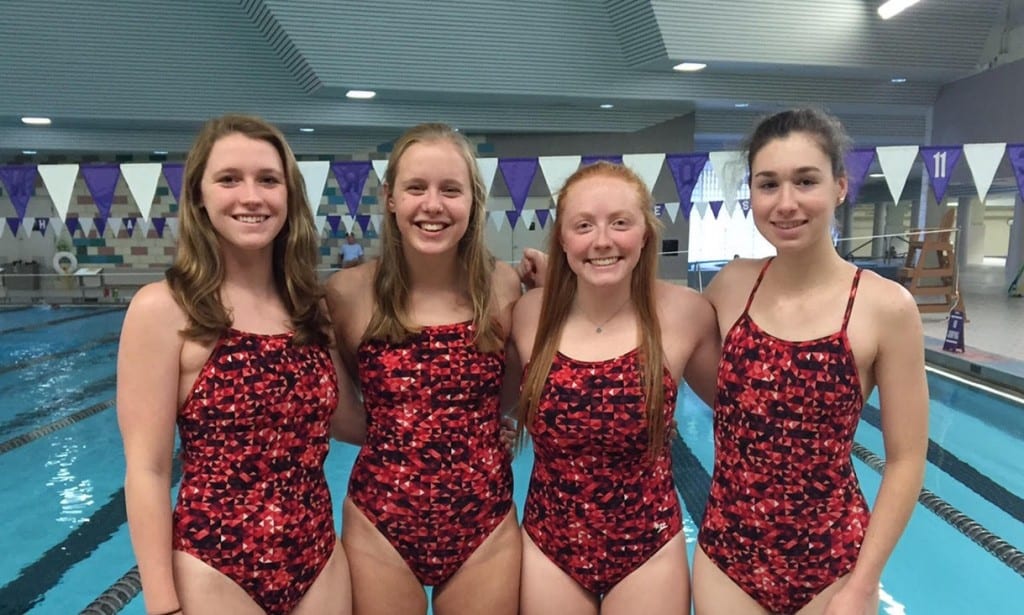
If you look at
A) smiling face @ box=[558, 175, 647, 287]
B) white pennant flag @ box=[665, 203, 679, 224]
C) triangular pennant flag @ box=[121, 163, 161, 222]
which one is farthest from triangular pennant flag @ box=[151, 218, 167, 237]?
smiling face @ box=[558, 175, 647, 287]

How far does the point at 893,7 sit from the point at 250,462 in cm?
843

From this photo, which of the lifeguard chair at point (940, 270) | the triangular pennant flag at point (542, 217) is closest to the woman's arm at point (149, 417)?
the lifeguard chair at point (940, 270)

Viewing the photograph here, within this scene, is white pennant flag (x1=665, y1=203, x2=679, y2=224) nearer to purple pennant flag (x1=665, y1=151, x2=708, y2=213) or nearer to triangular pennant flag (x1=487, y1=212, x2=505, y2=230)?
triangular pennant flag (x1=487, y1=212, x2=505, y2=230)

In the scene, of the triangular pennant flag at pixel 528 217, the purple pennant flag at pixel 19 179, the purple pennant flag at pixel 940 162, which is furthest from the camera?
the triangular pennant flag at pixel 528 217

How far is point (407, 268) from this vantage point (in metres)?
1.69

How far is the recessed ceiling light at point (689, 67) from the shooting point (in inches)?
329

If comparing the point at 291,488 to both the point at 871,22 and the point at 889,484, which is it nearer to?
the point at 889,484

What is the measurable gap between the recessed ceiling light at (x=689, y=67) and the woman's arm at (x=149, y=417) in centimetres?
816

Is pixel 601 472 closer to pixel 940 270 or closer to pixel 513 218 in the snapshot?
pixel 513 218

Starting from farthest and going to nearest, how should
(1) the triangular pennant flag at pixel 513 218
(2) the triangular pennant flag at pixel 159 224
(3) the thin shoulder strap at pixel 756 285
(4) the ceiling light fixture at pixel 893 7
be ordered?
(2) the triangular pennant flag at pixel 159 224
(1) the triangular pennant flag at pixel 513 218
(4) the ceiling light fixture at pixel 893 7
(3) the thin shoulder strap at pixel 756 285

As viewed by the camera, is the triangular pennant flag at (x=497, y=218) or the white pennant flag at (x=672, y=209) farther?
the triangular pennant flag at (x=497, y=218)

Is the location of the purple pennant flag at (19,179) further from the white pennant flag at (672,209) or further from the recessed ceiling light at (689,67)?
the white pennant flag at (672,209)

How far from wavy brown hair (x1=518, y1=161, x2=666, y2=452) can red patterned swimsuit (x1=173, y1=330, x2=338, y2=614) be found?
1.60 ft

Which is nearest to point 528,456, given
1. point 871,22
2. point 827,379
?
point 827,379
